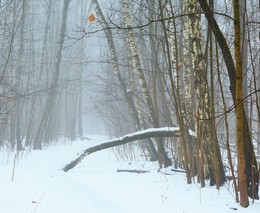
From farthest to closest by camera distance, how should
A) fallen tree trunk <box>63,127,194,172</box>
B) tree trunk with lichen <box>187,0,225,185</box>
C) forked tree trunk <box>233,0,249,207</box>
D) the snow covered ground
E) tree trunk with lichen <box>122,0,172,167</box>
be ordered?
tree trunk with lichen <box>122,0,172,167</box> < fallen tree trunk <box>63,127,194,172</box> < tree trunk with lichen <box>187,0,225,185</box> < the snow covered ground < forked tree trunk <box>233,0,249,207</box>

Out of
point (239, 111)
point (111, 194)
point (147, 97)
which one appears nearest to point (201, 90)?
point (239, 111)

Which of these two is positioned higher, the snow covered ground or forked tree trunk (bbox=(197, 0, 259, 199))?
forked tree trunk (bbox=(197, 0, 259, 199))

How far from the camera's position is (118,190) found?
20.6ft

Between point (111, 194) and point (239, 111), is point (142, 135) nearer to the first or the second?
point (111, 194)

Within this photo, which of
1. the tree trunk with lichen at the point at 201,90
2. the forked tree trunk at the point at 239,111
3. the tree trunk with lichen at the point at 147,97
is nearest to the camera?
the forked tree trunk at the point at 239,111

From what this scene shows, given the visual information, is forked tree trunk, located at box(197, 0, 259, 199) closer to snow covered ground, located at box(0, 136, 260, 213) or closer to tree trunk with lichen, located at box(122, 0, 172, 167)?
snow covered ground, located at box(0, 136, 260, 213)

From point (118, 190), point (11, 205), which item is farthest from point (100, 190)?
point (11, 205)

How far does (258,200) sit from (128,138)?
3.97 meters

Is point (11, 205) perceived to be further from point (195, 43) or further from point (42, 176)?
point (195, 43)

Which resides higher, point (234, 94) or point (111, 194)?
point (234, 94)

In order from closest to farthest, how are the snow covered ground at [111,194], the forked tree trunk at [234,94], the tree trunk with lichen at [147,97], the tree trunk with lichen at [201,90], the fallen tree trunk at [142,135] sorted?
the forked tree trunk at [234,94] → the snow covered ground at [111,194] → the tree trunk with lichen at [201,90] → the fallen tree trunk at [142,135] → the tree trunk with lichen at [147,97]

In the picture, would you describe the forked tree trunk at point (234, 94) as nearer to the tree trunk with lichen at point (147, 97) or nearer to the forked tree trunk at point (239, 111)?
the forked tree trunk at point (239, 111)

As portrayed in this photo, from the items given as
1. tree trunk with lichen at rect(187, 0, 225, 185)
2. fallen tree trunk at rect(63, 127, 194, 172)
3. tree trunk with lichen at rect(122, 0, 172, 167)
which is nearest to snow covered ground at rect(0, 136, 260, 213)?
tree trunk with lichen at rect(187, 0, 225, 185)


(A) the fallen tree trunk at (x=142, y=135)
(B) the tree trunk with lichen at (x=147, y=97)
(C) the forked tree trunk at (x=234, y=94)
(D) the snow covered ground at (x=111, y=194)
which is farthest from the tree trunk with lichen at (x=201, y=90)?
(B) the tree trunk with lichen at (x=147, y=97)
